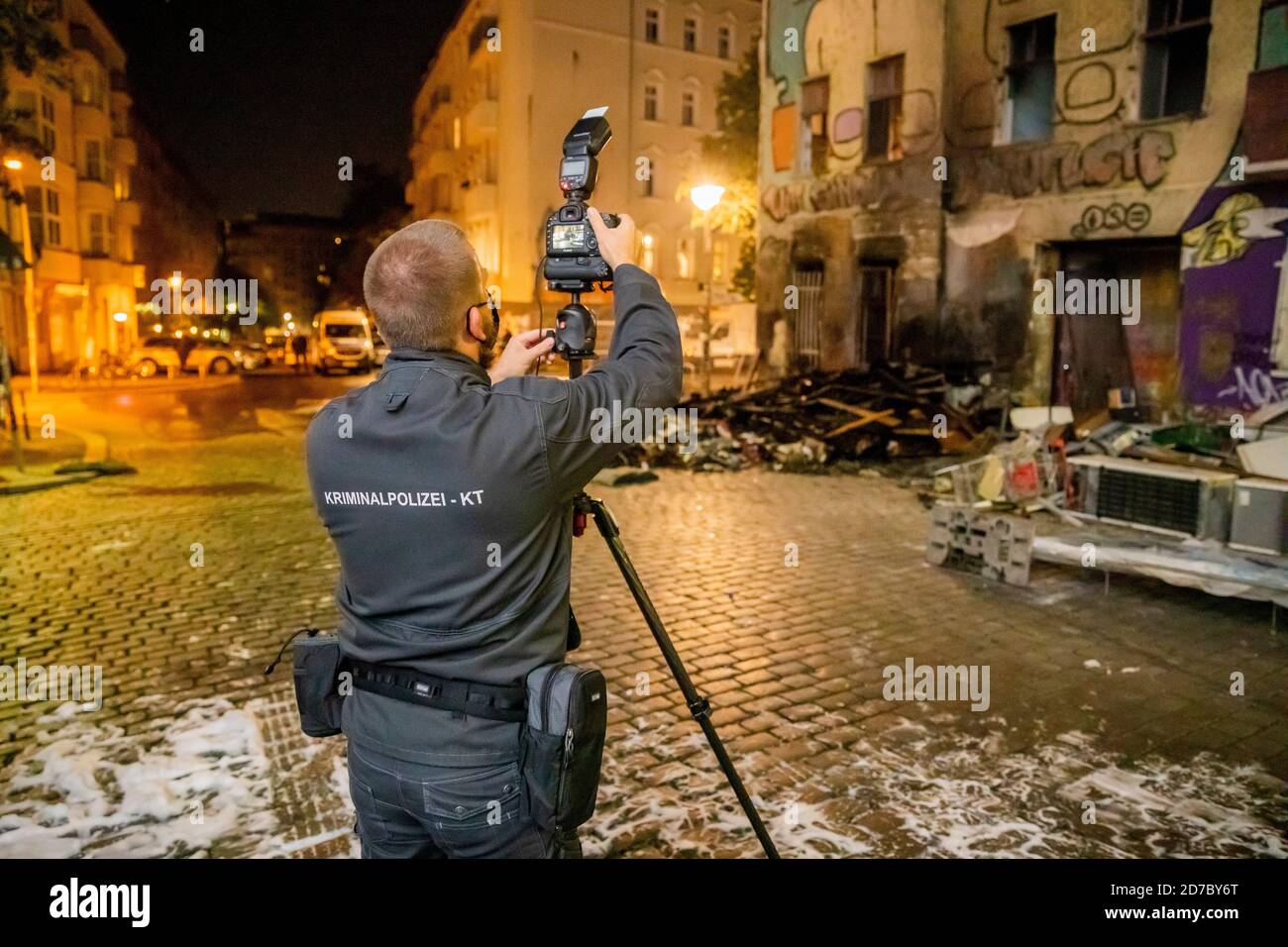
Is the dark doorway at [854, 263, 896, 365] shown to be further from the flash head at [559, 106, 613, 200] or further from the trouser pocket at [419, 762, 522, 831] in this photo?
the trouser pocket at [419, 762, 522, 831]

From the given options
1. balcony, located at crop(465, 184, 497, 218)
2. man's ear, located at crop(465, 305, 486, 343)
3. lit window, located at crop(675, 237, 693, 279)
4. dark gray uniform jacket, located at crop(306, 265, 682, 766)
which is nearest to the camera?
dark gray uniform jacket, located at crop(306, 265, 682, 766)

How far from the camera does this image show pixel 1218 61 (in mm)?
13133

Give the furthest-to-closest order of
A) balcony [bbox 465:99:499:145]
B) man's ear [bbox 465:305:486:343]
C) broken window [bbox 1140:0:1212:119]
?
balcony [bbox 465:99:499:145]
broken window [bbox 1140:0:1212:119]
man's ear [bbox 465:305:486:343]

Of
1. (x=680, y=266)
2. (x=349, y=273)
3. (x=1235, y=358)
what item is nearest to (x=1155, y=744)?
(x=1235, y=358)

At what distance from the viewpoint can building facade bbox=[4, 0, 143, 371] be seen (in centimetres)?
3459

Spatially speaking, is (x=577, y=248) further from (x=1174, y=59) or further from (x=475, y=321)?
(x=1174, y=59)

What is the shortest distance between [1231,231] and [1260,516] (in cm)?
750

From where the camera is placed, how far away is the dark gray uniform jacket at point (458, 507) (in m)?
2.14

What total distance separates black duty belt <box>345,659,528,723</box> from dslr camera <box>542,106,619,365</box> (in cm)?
95

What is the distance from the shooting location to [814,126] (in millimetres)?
20641

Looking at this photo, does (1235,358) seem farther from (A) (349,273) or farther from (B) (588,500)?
(A) (349,273)

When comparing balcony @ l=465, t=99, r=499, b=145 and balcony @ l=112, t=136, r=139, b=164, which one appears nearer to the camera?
balcony @ l=465, t=99, r=499, b=145

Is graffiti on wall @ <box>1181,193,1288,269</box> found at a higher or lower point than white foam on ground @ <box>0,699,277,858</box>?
higher

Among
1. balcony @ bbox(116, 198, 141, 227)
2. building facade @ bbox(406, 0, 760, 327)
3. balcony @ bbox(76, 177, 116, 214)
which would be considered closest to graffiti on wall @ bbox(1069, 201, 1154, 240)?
building facade @ bbox(406, 0, 760, 327)
